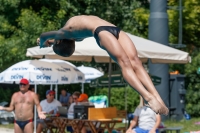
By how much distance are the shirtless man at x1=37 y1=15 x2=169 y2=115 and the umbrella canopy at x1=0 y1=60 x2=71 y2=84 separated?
7.00 meters

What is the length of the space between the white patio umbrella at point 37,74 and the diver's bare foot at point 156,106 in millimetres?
8464

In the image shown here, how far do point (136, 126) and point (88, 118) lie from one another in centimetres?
144

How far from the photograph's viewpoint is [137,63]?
24.6 feet

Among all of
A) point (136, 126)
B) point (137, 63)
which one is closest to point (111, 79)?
point (136, 126)

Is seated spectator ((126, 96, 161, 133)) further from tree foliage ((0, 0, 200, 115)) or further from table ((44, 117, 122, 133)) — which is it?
tree foliage ((0, 0, 200, 115))

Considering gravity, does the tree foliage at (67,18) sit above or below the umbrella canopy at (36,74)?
above

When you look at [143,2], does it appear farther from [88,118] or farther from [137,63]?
[137,63]

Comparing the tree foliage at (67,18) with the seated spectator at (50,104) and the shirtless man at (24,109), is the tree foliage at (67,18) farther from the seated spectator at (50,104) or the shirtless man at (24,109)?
the shirtless man at (24,109)

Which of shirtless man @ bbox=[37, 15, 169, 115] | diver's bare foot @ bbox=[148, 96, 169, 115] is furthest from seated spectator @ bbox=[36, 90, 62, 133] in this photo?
diver's bare foot @ bbox=[148, 96, 169, 115]

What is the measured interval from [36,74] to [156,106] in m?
8.64

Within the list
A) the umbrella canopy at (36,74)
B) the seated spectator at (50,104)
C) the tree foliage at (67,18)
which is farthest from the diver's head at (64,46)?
the tree foliage at (67,18)

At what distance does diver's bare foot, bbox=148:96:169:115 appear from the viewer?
22.1 ft

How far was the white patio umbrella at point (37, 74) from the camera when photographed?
15086 millimetres

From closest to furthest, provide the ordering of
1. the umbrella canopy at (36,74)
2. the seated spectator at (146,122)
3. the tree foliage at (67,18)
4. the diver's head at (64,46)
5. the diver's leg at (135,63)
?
the diver's leg at (135,63)
the diver's head at (64,46)
the seated spectator at (146,122)
the umbrella canopy at (36,74)
the tree foliage at (67,18)
